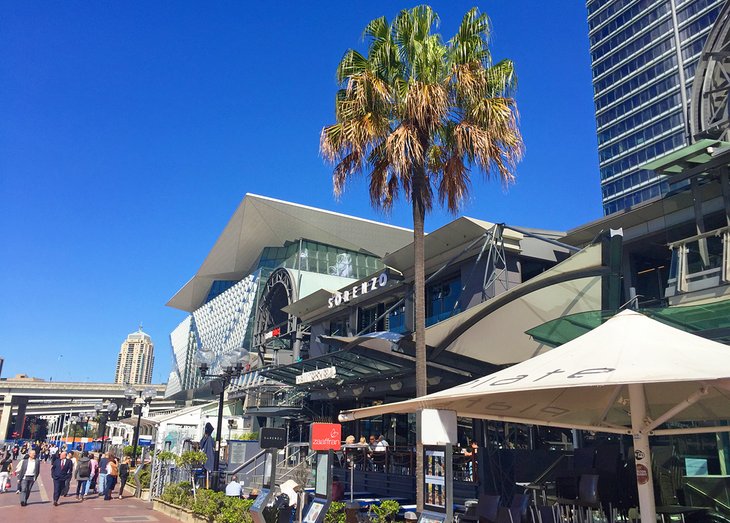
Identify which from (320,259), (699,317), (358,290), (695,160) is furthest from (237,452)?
(320,259)

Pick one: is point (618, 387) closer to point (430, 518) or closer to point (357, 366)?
point (430, 518)

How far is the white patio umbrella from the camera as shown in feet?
17.0

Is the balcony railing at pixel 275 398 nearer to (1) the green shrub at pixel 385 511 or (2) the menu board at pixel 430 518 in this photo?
(1) the green shrub at pixel 385 511

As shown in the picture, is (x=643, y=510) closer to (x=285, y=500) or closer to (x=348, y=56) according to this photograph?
(x=285, y=500)

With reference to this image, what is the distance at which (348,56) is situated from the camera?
1263 cm

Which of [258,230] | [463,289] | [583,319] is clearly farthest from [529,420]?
[258,230]

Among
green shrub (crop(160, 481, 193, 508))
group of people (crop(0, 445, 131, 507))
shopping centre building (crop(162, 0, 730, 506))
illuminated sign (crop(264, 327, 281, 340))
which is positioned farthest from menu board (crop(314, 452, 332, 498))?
illuminated sign (crop(264, 327, 281, 340))

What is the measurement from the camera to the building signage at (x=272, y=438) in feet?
36.9

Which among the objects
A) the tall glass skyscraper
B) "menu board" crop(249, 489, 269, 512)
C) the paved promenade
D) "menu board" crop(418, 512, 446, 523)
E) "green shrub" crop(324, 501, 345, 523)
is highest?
the tall glass skyscraper

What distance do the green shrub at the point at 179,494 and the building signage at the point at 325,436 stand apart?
7.76 m

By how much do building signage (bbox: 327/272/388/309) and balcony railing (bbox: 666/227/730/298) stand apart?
1471cm

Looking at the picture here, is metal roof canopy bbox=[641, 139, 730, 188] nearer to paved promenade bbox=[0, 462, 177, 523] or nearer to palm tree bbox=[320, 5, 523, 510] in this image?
palm tree bbox=[320, 5, 523, 510]

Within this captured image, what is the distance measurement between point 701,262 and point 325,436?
32.5ft

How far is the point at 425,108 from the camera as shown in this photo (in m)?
11.6
